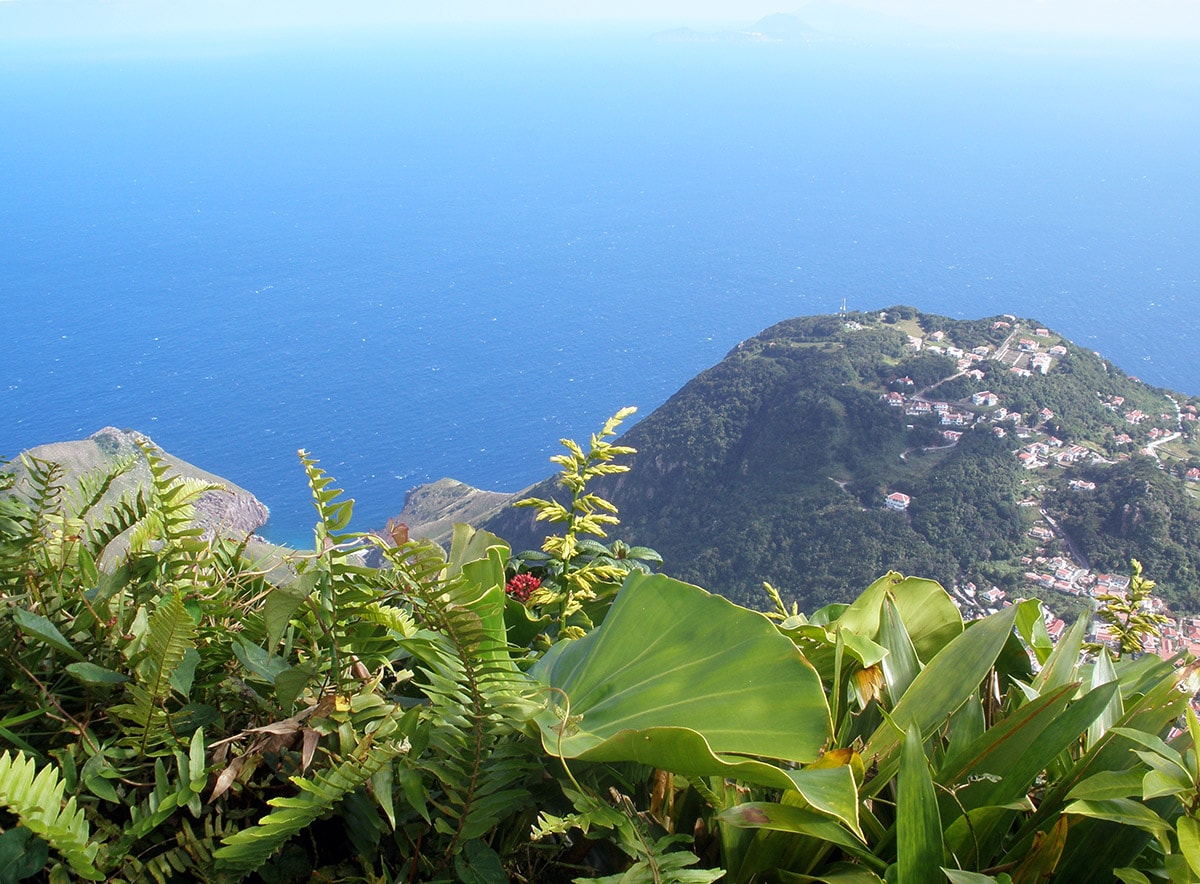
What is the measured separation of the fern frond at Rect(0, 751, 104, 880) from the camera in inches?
22.9

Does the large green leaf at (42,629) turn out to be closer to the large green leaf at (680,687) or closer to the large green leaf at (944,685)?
the large green leaf at (680,687)

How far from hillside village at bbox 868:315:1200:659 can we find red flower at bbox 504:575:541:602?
75.1 feet

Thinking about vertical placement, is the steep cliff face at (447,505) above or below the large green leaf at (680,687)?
below

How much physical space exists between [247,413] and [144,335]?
19.0 m

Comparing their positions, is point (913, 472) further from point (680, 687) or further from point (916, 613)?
point (680, 687)

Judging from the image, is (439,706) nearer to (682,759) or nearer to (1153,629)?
(682,759)

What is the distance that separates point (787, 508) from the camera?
30.4m

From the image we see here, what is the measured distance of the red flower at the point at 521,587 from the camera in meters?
1.25

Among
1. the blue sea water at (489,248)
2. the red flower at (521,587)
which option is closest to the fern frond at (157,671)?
the red flower at (521,587)

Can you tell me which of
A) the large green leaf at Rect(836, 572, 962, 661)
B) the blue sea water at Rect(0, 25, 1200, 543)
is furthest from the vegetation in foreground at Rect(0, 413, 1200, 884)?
the blue sea water at Rect(0, 25, 1200, 543)

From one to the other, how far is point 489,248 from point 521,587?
95197 millimetres

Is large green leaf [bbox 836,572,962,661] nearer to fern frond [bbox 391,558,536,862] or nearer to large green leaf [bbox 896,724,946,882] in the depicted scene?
large green leaf [bbox 896,724,946,882]

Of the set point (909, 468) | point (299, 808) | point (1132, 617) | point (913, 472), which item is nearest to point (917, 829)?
point (299, 808)

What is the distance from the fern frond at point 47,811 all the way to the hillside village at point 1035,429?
23.6 metres
